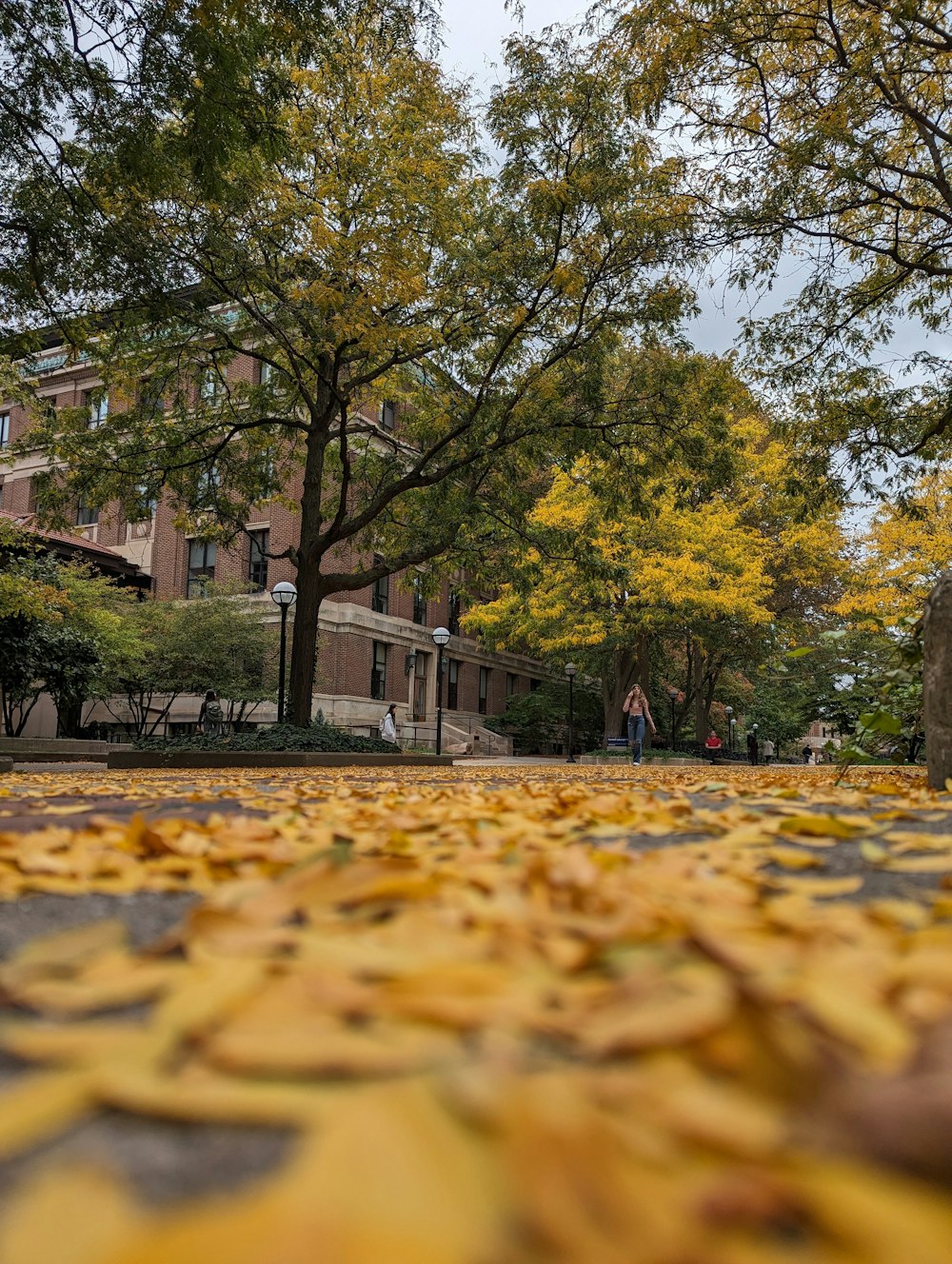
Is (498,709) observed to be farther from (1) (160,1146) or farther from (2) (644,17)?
(1) (160,1146)

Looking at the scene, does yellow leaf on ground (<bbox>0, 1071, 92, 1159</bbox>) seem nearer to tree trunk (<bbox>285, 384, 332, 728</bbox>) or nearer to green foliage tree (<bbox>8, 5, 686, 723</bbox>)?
green foliage tree (<bbox>8, 5, 686, 723</bbox>)

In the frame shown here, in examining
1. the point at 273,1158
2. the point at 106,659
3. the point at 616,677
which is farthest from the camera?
the point at 616,677

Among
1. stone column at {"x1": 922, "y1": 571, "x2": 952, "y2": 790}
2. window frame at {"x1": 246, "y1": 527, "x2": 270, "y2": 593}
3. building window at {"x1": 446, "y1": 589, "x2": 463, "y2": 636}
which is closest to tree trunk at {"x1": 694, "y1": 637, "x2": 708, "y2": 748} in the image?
building window at {"x1": 446, "y1": 589, "x2": 463, "y2": 636}

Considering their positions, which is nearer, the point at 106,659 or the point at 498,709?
the point at 106,659

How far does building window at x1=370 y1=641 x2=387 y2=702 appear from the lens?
30.9 meters

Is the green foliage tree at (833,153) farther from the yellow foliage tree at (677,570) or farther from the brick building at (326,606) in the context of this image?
the brick building at (326,606)

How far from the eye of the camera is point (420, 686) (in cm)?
3394

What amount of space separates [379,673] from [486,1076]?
30930 millimetres

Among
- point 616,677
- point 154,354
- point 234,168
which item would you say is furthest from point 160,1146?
point 616,677

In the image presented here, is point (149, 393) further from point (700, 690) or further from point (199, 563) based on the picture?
point (700, 690)

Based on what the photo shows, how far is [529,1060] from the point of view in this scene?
2.33 ft

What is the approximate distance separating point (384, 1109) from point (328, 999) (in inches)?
7.4

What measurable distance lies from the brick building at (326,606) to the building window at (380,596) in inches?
1.8

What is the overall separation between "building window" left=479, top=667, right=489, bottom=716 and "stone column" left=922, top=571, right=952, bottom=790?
1365 inches
